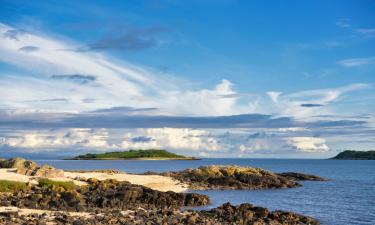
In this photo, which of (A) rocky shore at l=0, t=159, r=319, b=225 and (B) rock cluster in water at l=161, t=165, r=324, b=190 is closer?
(A) rocky shore at l=0, t=159, r=319, b=225

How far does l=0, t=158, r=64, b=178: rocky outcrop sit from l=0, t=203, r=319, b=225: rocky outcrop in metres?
24.2

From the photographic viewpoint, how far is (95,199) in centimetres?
4700

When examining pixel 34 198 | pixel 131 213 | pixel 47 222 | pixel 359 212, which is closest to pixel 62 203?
pixel 34 198

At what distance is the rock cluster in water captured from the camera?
85106 mm

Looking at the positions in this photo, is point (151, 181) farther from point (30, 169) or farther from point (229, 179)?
point (30, 169)

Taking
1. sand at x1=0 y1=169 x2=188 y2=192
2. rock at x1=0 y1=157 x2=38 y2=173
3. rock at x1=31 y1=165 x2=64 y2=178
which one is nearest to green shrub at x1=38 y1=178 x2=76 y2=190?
sand at x1=0 y1=169 x2=188 y2=192

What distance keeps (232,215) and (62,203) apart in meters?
14.5

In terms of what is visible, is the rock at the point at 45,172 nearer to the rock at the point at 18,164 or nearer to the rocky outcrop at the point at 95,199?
the rock at the point at 18,164

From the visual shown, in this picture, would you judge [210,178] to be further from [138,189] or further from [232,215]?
[232,215]

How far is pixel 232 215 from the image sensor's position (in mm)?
39906

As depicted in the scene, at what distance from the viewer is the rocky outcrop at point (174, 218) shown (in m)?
33.2

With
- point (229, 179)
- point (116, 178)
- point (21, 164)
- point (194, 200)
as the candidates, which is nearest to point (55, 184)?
point (194, 200)

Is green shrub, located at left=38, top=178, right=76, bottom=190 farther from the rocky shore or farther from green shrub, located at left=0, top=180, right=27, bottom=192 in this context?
green shrub, located at left=0, top=180, right=27, bottom=192

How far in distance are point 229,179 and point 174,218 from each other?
1974 inches
